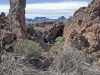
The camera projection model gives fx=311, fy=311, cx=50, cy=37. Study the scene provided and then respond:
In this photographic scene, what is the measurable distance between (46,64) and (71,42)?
32.1 feet

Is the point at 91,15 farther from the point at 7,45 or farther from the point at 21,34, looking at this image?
the point at 7,45

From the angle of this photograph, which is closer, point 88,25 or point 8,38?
point 8,38

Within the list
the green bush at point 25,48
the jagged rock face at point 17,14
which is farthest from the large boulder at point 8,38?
the jagged rock face at point 17,14

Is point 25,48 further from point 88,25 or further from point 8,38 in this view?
point 88,25

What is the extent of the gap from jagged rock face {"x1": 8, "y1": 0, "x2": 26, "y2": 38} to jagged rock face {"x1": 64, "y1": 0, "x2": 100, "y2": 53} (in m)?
5.42

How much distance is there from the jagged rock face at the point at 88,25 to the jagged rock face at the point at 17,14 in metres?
5.42

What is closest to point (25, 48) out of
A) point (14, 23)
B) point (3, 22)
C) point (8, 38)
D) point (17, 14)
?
point (8, 38)

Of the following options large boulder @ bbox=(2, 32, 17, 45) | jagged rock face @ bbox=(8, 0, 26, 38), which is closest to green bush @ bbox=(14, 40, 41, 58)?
large boulder @ bbox=(2, 32, 17, 45)

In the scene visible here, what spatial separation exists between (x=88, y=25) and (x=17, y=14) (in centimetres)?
918

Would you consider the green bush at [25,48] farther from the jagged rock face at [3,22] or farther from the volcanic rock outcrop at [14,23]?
the jagged rock face at [3,22]

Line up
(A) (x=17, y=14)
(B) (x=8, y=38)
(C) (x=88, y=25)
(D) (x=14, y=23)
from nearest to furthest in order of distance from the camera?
(B) (x=8, y=38) → (D) (x=14, y=23) → (A) (x=17, y=14) → (C) (x=88, y=25)

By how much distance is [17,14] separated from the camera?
63.2 feet

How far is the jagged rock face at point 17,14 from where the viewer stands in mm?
18781

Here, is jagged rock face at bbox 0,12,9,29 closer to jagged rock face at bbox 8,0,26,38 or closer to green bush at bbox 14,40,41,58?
jagged rock face at bbox 8,0,26,38
